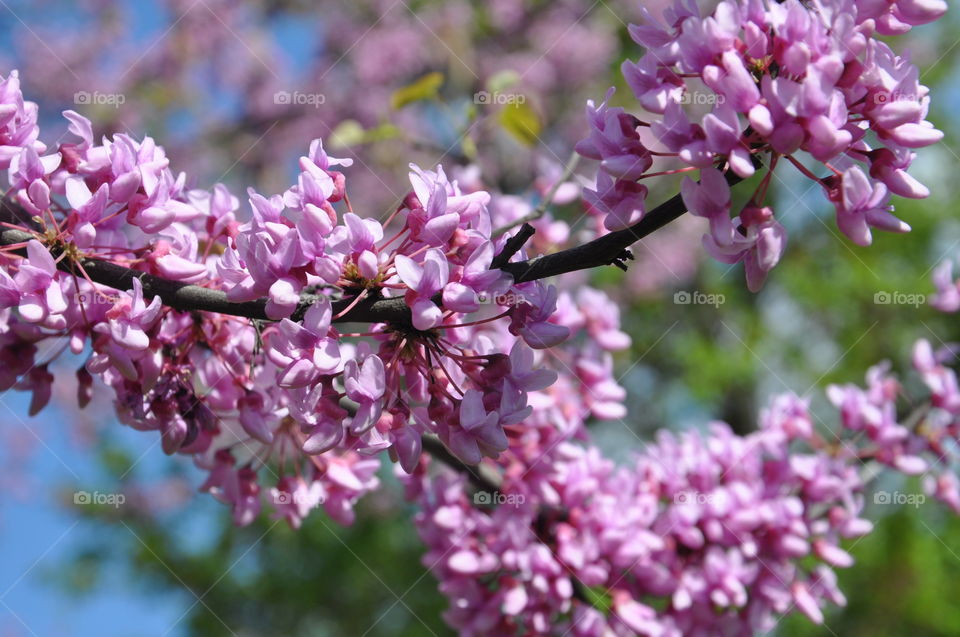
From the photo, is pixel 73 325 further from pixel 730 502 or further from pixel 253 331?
pixel 730 502

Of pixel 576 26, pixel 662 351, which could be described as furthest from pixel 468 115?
pixel 662 351

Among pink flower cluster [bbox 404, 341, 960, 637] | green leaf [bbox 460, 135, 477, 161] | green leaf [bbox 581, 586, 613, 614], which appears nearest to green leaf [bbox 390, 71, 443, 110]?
green leaf [bbox 460, 135, 477, 161]

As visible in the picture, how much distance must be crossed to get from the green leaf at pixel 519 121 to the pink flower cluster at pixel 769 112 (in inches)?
63.7

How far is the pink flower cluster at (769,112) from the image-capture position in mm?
1099

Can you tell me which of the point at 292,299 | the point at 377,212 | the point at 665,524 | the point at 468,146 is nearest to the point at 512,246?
the point at 292,299

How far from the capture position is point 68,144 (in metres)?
1.44

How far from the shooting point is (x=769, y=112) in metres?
1.10

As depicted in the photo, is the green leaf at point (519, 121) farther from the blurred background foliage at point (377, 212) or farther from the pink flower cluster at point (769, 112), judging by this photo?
the blurred background foliage at point (377, 212)

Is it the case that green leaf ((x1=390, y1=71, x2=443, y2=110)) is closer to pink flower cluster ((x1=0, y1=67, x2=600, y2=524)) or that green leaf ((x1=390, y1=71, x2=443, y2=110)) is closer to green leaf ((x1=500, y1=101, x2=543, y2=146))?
green leaf ((x1=500, y1=101, x2=543, y2=146))

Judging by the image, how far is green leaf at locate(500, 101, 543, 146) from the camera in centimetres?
285

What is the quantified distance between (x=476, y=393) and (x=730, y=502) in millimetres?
1478

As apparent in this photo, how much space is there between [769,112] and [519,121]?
1.85 metres

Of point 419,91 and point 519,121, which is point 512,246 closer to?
point 519,121

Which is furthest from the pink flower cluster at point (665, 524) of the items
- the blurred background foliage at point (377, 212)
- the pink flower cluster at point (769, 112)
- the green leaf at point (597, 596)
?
the blurred background foliage at point (377, 212)
